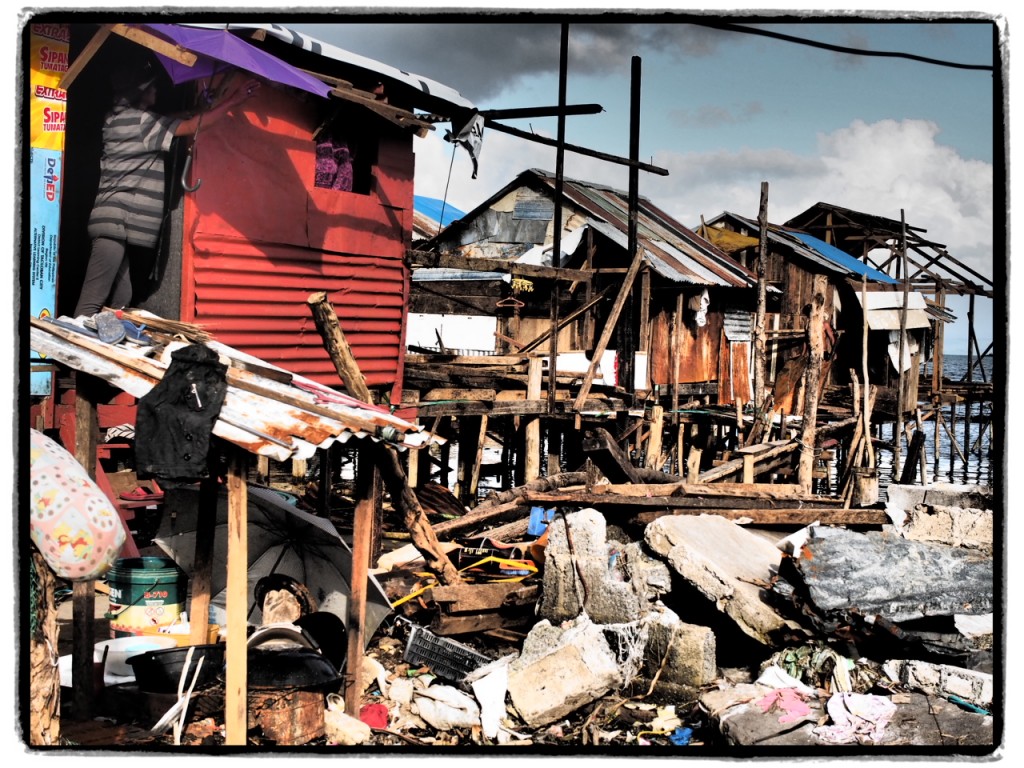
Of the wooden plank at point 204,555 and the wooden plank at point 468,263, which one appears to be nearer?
the wooden plank at point 204,555

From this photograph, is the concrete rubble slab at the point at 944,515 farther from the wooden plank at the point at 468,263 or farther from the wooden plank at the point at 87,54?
the wooden plank at the point at 87,54

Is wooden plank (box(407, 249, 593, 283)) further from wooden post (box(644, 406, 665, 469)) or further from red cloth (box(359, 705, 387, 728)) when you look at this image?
wooden post (box(644, 406, 665, 469))

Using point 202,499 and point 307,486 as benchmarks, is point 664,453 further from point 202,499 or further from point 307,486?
point 202,499

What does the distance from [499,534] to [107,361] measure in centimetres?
592

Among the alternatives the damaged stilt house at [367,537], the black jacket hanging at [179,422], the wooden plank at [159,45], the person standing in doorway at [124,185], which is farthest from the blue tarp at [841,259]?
the black jacket hanging at [179,422]

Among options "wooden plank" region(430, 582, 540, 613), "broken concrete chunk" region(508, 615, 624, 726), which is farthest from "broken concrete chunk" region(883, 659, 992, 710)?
"wooden plank" region(430, 582, 540, 613)

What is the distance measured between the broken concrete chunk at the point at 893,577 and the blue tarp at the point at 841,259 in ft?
66.4

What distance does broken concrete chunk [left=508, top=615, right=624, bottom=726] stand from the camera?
24.4 ft

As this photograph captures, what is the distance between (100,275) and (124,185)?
0.84m

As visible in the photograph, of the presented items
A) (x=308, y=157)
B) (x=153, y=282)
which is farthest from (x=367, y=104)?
(x=153, y=282)

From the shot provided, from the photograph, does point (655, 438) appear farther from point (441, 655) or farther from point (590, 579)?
point (441, 655)

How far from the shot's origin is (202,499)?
282 inches

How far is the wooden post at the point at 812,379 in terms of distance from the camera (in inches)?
557

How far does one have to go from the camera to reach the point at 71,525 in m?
4.85
